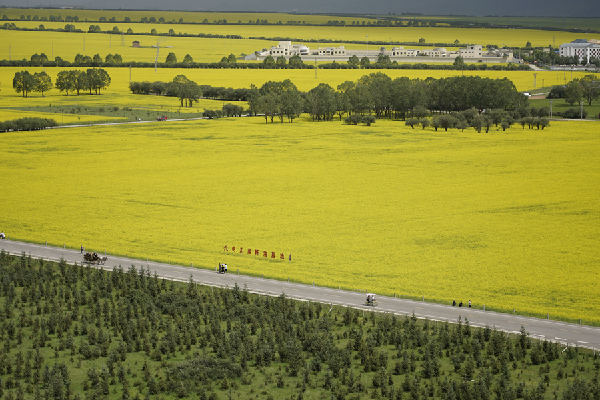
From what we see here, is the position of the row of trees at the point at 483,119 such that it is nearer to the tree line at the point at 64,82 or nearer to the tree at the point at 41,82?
the tree line at the point at 64,82

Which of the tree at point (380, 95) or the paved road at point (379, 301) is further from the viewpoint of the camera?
the tree at point (380, 95)

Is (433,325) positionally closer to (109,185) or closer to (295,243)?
(295,243)

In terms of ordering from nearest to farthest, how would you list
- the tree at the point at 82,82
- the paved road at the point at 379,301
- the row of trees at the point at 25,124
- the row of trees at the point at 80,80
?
the paved road at the point at 379,301, the row of trees at the point at 25,124, the row of trees at the point at 80,80, the tree at the point at 82,82

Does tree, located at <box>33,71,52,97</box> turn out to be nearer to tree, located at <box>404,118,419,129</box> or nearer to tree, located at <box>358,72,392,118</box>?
tree, located at <box>358,72,392,118</box>

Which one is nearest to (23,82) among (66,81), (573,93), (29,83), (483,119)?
(29,83)

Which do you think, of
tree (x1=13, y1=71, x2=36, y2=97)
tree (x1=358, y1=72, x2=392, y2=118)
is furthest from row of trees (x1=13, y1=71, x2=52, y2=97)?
tree (x1=358, y1=72, x2=392, y2=118)

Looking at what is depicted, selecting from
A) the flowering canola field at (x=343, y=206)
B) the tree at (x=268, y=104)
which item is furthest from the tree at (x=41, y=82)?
the tree at (x=268, y=104)

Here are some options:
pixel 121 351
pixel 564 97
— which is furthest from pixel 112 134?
pixel 564 97
